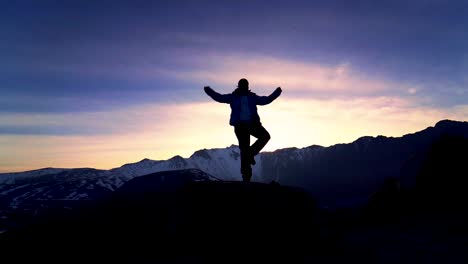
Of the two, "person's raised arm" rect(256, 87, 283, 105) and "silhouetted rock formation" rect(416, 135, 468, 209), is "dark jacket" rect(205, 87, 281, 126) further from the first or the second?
"silhouetted rock formation" rect(416, 135, 468, 209)

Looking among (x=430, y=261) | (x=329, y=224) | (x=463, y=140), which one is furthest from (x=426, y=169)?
(x=430, y=261)

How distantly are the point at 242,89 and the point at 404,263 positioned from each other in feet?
32.6

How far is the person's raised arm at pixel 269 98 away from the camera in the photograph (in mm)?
15250

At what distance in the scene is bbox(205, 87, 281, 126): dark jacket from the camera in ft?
48.8

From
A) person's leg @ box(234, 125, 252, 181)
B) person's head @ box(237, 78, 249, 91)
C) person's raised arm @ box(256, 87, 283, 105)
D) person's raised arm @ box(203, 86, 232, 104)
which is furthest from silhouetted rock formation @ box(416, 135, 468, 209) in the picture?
person's raised arm @ box(203, 86, 232, 104)

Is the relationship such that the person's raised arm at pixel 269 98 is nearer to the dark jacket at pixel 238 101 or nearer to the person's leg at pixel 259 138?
the dark jacket at pixel 238 101

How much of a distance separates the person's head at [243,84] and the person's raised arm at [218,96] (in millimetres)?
548

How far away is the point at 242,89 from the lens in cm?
1512

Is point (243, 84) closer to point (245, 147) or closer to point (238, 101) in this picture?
point (238, 101)

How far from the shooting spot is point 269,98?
15391mm

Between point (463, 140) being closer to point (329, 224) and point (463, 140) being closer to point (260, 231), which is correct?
point (329, 224)

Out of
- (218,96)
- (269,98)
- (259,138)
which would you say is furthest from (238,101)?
(259,138)

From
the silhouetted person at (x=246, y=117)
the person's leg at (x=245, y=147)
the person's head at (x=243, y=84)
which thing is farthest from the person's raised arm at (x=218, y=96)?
the person's leg at (x=245, y=147)

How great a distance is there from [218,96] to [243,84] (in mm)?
1122
